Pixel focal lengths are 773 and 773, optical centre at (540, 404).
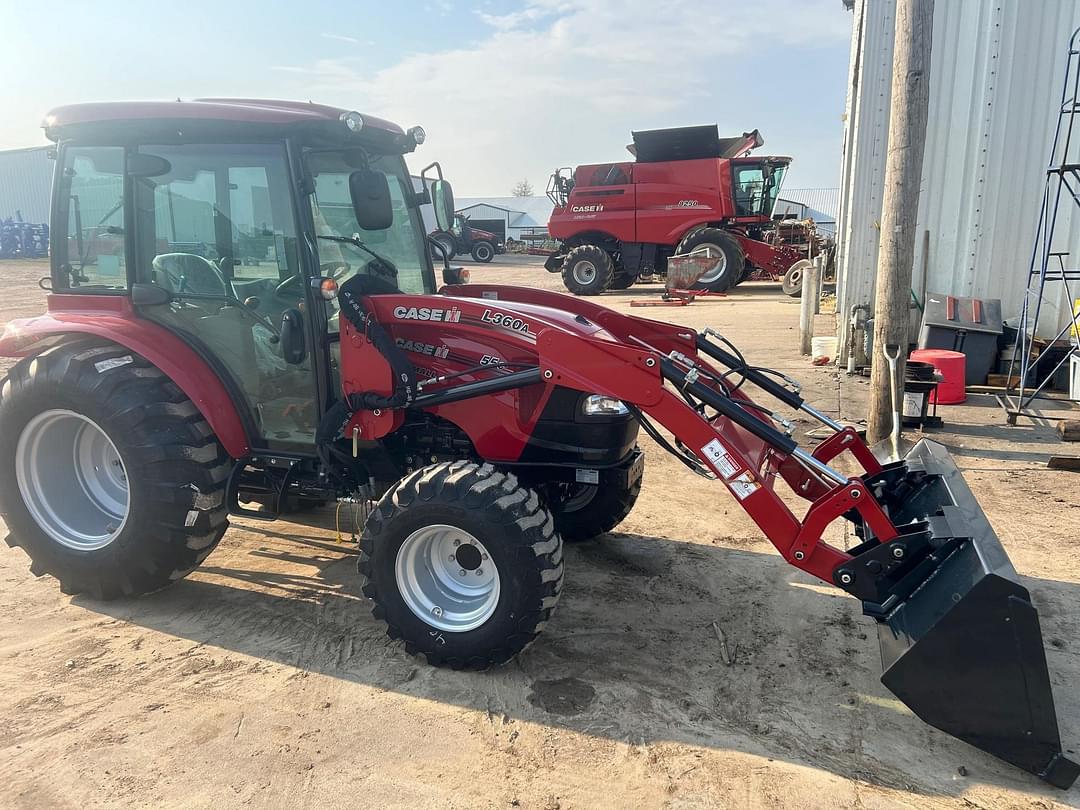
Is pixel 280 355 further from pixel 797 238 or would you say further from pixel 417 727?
pixel 797 238

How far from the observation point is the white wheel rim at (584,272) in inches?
752

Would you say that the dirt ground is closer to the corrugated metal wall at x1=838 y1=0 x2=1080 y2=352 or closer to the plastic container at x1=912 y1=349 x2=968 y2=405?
the plastic container at x1=912 y1=349 x2=968 y2=405

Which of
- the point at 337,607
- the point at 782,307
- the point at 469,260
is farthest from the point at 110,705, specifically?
the point at 469,260

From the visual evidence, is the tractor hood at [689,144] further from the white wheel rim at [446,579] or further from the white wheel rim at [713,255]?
the white wheel rim at [446,579]

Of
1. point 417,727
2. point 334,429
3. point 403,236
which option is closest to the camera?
point 417,727

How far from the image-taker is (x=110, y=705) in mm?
3078

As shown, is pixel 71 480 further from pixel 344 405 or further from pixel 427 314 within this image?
pixel 427 314

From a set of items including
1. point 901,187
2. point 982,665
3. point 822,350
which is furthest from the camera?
point 822,350

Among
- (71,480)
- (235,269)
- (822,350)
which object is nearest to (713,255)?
(822,350)

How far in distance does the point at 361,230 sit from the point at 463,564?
173 centimetres

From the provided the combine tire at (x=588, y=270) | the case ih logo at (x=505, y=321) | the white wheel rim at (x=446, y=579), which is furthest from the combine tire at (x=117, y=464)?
the combine tire at (x=588, y=270)

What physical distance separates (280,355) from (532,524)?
1559 millimetres

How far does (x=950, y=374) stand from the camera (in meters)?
7.45

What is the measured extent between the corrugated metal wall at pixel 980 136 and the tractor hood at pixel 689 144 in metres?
10.6
